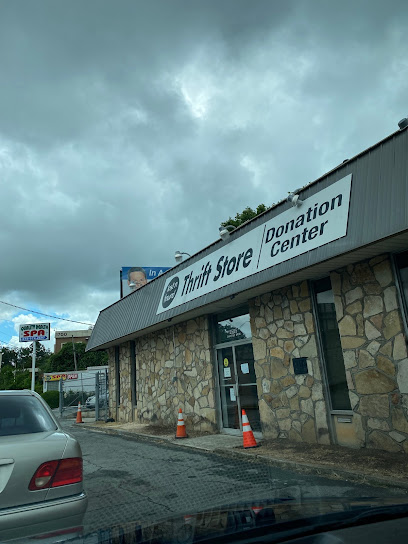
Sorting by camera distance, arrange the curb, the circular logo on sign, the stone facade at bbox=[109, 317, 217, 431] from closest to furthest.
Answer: the curb < the stone facade at bbox=[109, 317, 217, 431] < the circular logo on sign

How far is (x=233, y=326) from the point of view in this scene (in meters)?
11.5

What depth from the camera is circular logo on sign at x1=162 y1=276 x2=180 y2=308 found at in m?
12.5

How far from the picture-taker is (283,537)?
84.2 inches

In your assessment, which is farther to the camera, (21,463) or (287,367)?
(287,367)

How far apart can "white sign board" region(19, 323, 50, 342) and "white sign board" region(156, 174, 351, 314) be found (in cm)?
2303

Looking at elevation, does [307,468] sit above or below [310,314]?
below

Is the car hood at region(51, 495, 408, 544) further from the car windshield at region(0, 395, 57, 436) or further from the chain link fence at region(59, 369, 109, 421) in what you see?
the chain link fence at region(59, 369, 109, 421)

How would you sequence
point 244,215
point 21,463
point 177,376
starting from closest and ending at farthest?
1. point 21,463
2. point 177,376
3. point 244,215

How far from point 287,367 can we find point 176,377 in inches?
211

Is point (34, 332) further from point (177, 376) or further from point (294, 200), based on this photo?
point (294, 200)

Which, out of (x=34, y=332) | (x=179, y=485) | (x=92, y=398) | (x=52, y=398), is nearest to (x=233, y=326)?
(x=179, y=485)

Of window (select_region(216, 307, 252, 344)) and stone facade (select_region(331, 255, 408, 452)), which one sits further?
window (select_region(216, 307, 252, 344))

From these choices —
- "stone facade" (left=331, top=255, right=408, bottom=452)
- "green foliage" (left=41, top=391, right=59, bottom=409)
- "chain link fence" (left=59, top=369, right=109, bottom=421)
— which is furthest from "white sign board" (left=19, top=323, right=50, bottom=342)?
"stone facade" (left=331, top=255, right=408, bottom=452)

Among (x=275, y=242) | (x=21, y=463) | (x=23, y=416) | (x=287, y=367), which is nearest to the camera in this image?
(x=21, y=463)
